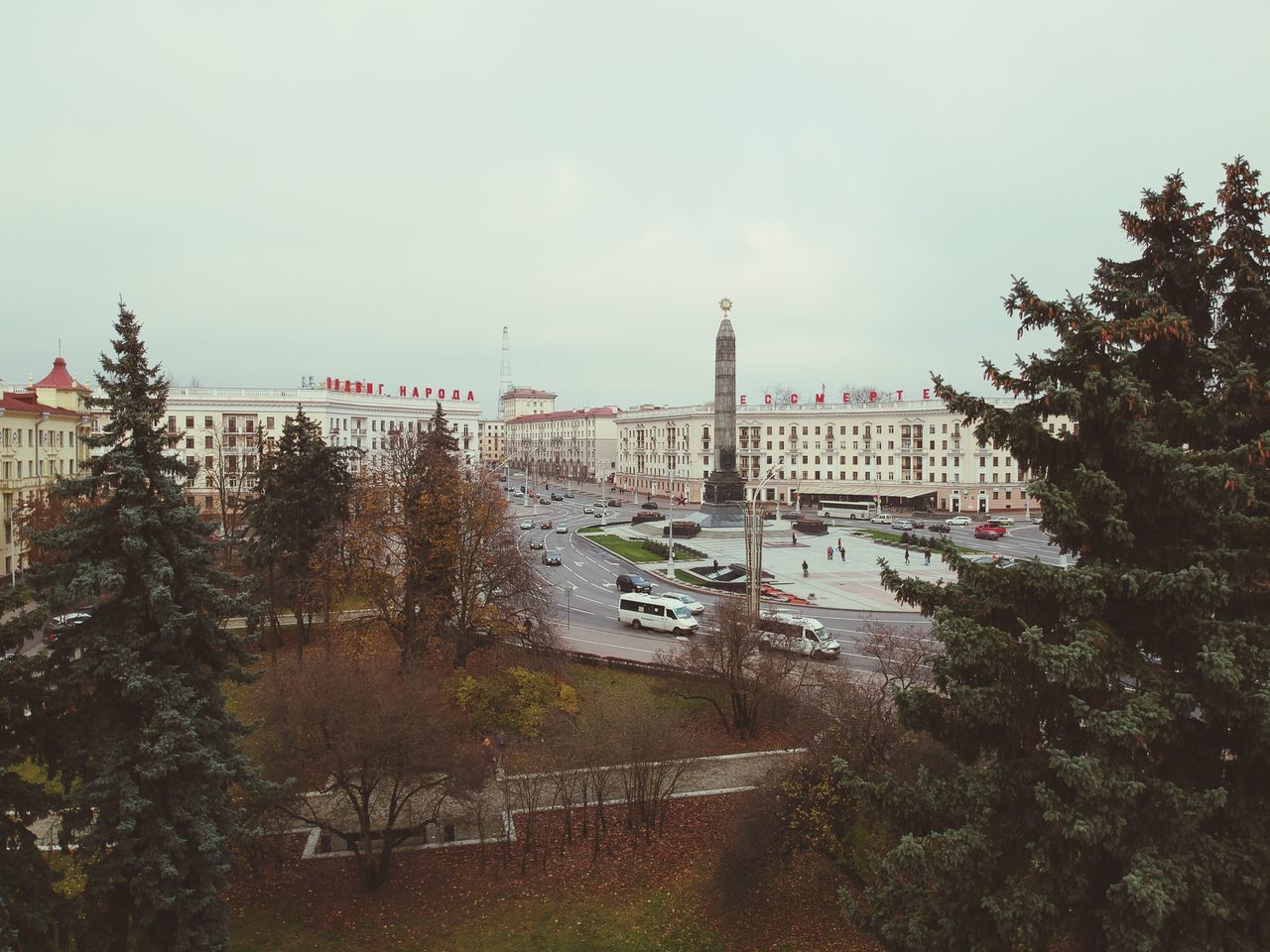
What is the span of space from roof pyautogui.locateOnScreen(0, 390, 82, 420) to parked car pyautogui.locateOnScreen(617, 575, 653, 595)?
35.6 metres

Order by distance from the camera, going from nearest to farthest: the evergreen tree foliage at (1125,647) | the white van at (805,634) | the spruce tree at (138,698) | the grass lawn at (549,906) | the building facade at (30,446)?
1. the evergreen tree foliage at (1125,647)
2. the spruce tree at (138,698)
3. the grass lawn at (549,906)
4. the white van at (805,634)
5. the building facade at (30,446)

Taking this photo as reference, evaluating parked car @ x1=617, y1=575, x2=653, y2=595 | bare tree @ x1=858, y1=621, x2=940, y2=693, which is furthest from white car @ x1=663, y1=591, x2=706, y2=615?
bare tree @ x1=858, y1=621, x2=940, y2=693

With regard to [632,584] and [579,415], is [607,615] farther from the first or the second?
[579,415]

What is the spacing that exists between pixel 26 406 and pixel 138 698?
4733 centimetres

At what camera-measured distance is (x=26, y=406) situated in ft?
159

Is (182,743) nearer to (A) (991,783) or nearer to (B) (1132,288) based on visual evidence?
(A) (991,783)

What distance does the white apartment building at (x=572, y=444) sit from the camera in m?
157

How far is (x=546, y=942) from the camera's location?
1495cm

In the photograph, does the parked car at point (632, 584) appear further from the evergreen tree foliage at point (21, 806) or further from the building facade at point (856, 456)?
the building facade at point (856, 456)

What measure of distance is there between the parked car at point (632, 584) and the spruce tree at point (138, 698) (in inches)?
1334

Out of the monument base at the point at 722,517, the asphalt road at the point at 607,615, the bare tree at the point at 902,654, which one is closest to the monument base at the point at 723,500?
the monument base at the point at 722,517

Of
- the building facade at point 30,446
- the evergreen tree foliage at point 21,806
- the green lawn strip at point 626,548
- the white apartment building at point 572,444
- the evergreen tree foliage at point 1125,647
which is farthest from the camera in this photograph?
the white apartment building at point 572,444

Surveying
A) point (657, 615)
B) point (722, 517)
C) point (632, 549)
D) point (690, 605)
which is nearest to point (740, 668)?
point (657, 615)

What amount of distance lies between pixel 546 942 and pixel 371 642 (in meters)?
14.8
